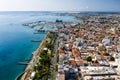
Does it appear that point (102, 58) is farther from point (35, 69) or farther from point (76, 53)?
point (35, 69)

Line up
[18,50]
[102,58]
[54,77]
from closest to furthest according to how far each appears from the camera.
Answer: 1. [54,77]
2. [102,58]
3. [18,50]

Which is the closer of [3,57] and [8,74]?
[8,74]

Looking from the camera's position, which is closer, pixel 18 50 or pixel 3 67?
pixel 3 67

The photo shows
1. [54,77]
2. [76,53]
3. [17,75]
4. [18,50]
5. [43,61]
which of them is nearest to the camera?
[54,77]

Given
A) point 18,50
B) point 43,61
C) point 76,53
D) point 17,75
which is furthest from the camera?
point 18,50

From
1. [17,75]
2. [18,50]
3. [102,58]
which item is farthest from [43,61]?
[18,50]

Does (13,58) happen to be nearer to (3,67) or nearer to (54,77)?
(3,67)

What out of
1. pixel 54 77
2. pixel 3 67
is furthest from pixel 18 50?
pixel 54 77

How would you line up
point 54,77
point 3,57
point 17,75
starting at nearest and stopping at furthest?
point 54,77, point 17,75, point 3,57
